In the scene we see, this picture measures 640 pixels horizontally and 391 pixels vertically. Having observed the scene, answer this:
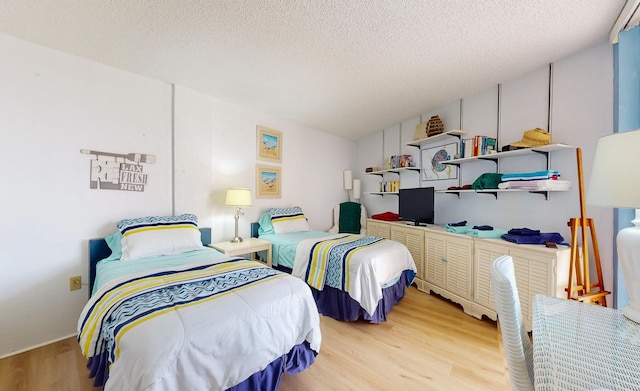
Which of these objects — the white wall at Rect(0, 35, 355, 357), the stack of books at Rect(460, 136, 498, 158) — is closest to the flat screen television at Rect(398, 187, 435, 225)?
the stack of books at Rect(460, 136, 498, 158)

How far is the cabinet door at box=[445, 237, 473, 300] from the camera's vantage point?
2.57 meters

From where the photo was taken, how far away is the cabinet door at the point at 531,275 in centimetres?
196

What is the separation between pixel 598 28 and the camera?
1869mm

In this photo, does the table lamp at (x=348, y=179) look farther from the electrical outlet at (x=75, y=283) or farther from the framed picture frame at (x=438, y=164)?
the electrical outlet at (x=75, y=283)

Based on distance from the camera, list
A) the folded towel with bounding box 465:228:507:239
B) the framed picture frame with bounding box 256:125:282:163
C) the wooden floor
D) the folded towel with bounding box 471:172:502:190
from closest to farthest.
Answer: the wooden floor < the folded towel with bounding box 465:228:507:239 < the folded towel with bounding box 471:172:502:190 < the framed picture frame with bounding box 256:125:282:163

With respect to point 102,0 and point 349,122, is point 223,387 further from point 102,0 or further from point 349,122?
point 349,122

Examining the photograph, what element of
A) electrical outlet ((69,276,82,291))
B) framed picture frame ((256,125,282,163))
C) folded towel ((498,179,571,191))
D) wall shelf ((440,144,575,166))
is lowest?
electrical outlet ((69,276,82,291))

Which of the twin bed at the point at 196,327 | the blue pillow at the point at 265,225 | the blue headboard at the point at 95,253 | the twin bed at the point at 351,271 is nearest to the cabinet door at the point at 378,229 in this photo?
the twin bed at the point at 351,271

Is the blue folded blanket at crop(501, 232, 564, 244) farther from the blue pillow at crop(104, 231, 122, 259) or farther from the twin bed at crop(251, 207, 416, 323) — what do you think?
the blue pillow at crop(104, 231, 122, 259)

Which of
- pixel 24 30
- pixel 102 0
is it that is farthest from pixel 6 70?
pixel 102 0

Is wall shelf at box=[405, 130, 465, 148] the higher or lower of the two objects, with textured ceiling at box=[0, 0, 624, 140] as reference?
lower

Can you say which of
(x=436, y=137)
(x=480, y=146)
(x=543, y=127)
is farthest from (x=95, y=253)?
(x=543, y=127)

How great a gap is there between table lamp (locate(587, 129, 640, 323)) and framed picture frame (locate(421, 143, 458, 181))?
233cm

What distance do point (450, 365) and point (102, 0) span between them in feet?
11.2
